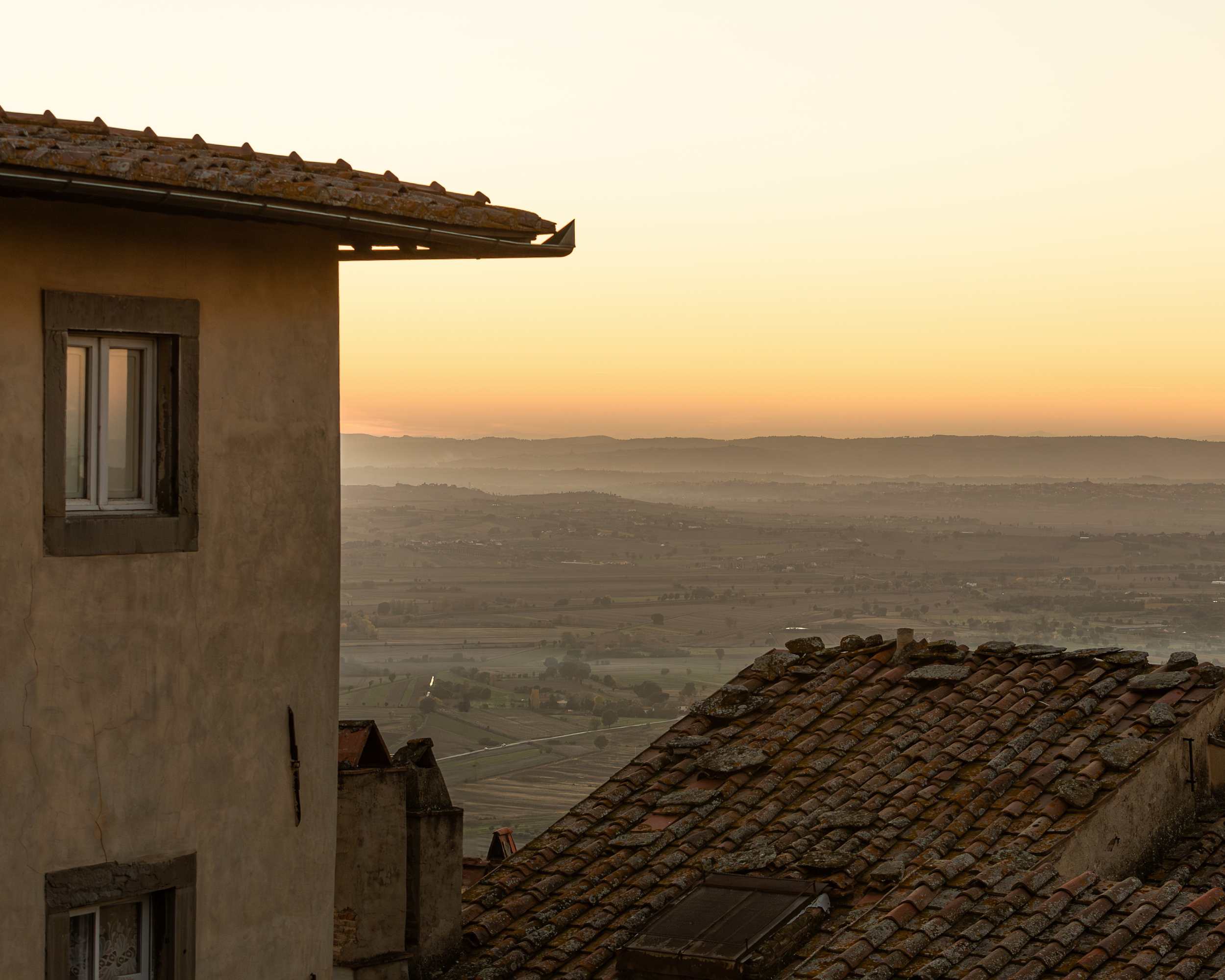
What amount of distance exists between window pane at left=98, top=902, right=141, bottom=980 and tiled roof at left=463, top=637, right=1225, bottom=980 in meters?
3.06

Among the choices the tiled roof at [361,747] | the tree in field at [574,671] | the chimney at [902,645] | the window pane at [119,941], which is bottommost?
the tree in field at [574,671]

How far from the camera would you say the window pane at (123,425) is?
26.2ft

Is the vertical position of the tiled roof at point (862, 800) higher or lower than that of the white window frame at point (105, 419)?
lower

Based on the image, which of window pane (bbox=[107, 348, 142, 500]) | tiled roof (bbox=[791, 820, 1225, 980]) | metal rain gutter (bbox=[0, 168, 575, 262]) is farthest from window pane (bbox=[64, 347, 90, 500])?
tiled roof (bbox=[791, 820, 1225, 980])

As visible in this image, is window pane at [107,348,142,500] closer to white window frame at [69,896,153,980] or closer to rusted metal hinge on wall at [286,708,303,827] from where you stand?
rusted metal hinge on wall at [286,708,303,827]

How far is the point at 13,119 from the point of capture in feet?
25.5

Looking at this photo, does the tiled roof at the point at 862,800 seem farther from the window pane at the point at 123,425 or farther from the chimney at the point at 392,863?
the window pane at the point at 123,425

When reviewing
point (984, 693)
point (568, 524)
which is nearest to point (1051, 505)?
point (568, 524)

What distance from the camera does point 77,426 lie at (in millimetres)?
7836

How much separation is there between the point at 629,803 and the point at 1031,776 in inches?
127

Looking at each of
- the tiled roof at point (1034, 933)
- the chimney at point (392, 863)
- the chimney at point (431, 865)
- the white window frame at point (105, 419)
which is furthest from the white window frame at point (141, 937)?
the tiled roof at point (1034, 933)

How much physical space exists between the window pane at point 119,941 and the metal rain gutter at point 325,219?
11.6ft

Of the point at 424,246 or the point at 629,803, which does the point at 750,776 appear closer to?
the point at 629,803

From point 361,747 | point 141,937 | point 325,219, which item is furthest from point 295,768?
point 325,219
